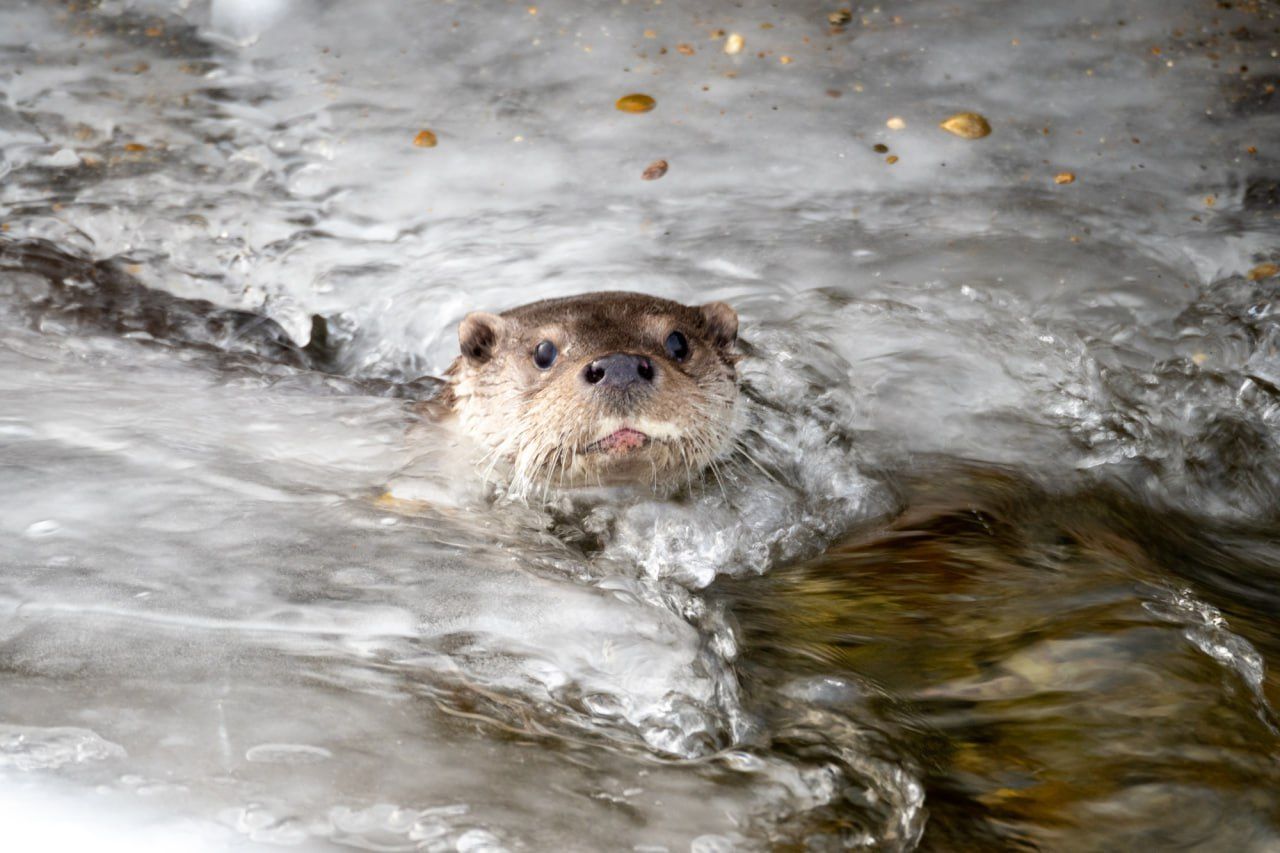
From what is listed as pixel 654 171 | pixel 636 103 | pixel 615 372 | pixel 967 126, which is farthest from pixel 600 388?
pixel 967 126

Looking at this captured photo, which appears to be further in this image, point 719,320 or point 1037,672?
point 719,320

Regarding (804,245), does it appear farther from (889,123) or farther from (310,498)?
(310,498)

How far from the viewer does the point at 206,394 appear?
3795 millimetres

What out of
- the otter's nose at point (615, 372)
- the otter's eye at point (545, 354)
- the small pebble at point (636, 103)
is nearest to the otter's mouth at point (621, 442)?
the otter's nose at point (615, 372)

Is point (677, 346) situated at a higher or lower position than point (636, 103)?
lower

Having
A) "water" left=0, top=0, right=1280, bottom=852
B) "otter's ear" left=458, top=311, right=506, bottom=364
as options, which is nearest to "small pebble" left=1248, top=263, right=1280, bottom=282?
"water" left=0, top=0, right=1280, bottom=852

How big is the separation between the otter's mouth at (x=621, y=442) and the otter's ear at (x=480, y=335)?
634 mm

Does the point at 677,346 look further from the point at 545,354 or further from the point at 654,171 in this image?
the point at 654,171

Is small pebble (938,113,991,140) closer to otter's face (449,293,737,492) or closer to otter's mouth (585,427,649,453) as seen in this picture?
otter's face (449,293,737,492)

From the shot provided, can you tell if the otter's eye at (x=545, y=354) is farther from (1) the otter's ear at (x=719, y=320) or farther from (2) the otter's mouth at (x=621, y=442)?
(1) the otter's ear at (x=719, y=320)

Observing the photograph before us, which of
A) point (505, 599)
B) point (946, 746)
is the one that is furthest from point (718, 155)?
point (946, 746)

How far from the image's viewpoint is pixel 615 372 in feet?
10.3

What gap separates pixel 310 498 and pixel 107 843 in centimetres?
133

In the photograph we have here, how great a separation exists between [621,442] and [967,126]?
7.92ft
